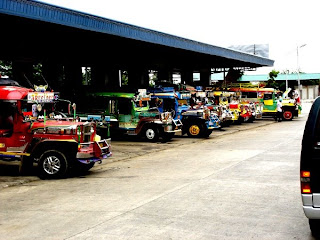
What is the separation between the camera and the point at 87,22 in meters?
20.4

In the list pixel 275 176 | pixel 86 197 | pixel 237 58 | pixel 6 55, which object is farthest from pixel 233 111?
pixel 86 197

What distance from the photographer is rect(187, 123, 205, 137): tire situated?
79.0 feet

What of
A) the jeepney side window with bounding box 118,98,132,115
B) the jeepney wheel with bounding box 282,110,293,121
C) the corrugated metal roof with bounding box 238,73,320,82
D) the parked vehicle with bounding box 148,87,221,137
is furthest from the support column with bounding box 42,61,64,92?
the corrugated metal roof with bounding box 238,73,320,82

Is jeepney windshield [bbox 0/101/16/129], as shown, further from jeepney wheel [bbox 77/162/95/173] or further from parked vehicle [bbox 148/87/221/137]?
parked vehicle [bbox 148/87/221/137]

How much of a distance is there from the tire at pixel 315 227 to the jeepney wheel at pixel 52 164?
7.19 meters

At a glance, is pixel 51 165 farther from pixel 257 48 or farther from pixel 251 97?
pixel 257 48

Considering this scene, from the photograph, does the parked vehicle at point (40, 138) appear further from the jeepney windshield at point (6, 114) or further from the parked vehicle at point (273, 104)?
the parked vehicle at point (273, 104)

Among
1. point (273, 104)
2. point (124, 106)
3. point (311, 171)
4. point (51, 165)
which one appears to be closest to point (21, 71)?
point (124, 106)

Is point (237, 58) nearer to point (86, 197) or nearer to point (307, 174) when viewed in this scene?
point (86, 197)

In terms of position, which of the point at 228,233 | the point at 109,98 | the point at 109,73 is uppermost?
the point at 109,73

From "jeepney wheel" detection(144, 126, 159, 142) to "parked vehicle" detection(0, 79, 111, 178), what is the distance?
9186mm

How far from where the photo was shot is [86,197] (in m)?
9.62

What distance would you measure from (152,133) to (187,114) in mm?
2949

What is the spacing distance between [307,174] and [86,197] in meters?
5.18
